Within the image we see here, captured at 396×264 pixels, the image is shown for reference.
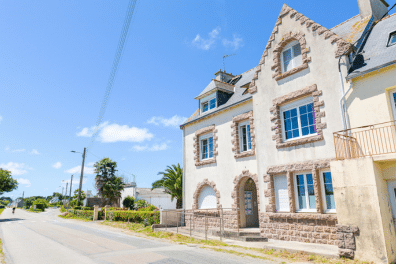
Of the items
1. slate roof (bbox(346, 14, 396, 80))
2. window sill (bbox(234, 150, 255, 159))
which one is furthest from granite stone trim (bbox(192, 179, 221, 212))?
slate roof (bbox(346, 14, 396, 80))

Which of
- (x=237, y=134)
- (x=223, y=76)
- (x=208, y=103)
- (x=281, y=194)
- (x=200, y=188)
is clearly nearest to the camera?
(x=281, y=194)

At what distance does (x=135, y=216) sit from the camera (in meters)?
21.1

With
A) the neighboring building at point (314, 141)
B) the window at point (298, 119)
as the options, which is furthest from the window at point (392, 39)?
the window at point (298, 119)

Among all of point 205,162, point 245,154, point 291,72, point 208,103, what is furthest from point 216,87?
point 291,72

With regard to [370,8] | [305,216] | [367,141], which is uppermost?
[370,8]

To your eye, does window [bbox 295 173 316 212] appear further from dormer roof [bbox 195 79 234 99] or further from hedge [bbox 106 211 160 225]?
hedge [bbox 106 211 160 225]

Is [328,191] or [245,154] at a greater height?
[245,154]

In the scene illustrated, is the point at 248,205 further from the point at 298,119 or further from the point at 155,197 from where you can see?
the point at 155,197

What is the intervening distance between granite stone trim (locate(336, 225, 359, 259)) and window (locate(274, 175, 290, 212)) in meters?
3.14

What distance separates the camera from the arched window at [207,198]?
53.6ft

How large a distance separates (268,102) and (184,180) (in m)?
8.50

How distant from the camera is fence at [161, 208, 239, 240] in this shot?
14137 mm

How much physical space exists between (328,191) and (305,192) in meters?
0.95

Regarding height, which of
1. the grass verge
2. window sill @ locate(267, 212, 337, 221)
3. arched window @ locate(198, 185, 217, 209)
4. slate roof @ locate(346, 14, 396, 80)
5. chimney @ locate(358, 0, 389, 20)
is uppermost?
chimney @ locate(358, 0, 389, 20)
